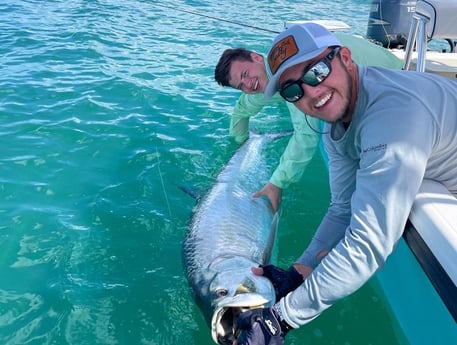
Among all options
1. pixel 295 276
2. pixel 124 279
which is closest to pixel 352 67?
pixel 295 276

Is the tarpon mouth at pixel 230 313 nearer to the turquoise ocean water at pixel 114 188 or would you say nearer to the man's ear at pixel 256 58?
the turquoise ocean water at pixel 114 188

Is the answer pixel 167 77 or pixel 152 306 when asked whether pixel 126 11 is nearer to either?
pixel 167 77

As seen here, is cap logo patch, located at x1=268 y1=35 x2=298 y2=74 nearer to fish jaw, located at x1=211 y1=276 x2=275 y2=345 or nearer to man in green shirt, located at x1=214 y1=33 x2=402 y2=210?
fish jaw, located at x1=211 y1=276 x2=275 y2=345

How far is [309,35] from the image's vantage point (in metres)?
1.98

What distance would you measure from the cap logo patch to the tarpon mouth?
3.69 feet

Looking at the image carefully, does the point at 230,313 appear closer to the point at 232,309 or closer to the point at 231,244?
the point at 232,309

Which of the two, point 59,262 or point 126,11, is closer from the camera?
point 59,262

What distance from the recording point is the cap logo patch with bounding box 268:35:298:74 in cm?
198

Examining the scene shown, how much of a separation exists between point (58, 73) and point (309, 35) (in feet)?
19.8

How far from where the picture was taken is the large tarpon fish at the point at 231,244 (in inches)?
92.0

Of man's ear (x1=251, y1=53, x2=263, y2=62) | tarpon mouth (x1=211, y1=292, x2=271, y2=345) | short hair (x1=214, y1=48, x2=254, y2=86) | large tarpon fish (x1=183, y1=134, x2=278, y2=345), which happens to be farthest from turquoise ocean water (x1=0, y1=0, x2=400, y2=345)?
man's ear (x1=251, y1=53, x2=263, y2=62)

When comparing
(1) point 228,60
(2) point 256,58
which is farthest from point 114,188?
(2) point 256,58

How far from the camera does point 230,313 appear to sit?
236 cm

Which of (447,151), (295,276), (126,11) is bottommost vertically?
(126,11)
